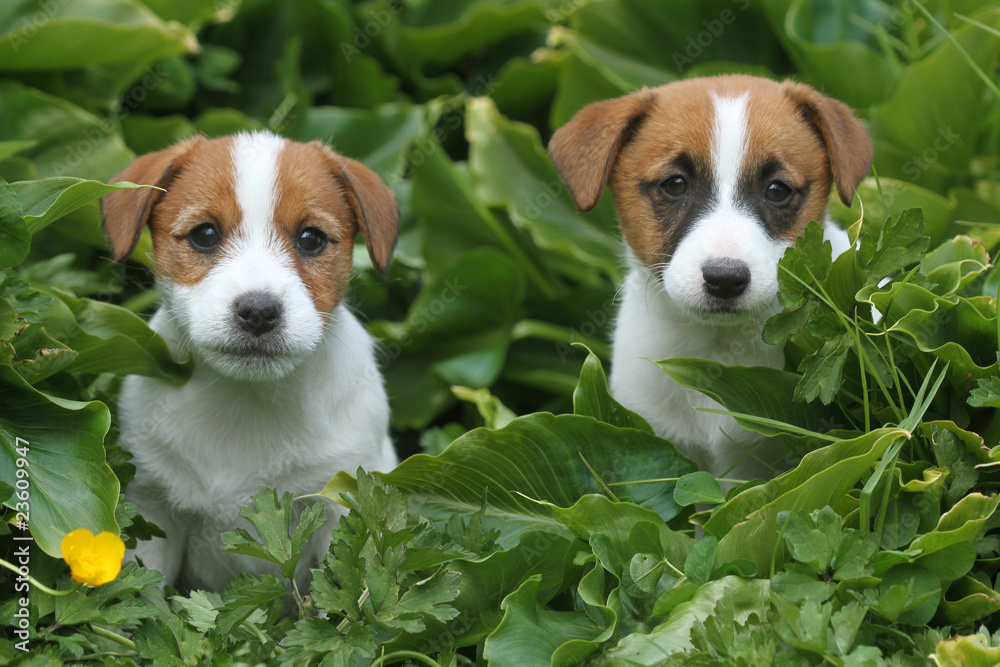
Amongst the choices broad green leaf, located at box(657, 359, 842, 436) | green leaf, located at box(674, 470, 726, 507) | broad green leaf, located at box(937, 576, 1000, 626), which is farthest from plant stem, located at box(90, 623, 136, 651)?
broad green leaf, located at box(937, 576, 1000, 626)

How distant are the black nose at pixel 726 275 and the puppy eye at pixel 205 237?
4.94ft

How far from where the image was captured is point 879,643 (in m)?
2.20

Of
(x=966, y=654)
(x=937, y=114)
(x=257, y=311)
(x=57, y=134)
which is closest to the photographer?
(x=966, y=654)

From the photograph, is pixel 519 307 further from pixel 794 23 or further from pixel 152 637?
pixel 152 637

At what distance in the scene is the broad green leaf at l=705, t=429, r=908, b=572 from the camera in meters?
2.27

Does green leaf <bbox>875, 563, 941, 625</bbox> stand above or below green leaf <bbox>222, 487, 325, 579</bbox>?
above

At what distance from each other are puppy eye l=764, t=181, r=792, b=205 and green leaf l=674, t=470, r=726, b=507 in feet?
3.20

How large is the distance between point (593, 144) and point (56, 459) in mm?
1960

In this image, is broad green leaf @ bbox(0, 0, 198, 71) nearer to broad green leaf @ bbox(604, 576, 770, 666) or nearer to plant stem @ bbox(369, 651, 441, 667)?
plant stem @ bbox(369, 651, 441, 667)

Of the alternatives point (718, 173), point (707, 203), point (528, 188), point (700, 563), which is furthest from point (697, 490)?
point (528, 188)

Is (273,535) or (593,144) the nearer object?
(273,535)

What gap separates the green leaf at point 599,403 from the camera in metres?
2.85

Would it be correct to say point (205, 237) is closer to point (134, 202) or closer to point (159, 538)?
point (134, 202)

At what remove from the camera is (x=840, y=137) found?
300cm
